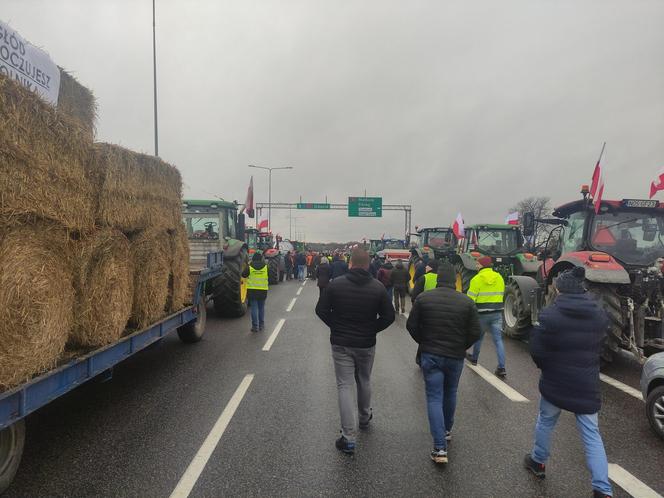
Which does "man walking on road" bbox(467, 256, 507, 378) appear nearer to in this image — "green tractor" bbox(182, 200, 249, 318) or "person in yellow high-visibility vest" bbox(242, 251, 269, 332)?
"person in yellow high-visibility vest" bbox(242, 251, 269, 332)

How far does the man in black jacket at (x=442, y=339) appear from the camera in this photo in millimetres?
3572

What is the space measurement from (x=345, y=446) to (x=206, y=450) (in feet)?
3.98

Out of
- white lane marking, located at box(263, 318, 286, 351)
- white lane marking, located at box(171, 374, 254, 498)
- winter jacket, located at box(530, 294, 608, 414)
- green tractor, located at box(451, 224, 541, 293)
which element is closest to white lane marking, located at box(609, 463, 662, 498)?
winter jacket, located at box(530, 294, 608, 414)

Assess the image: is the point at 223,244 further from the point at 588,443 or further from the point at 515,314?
the point at 588,443

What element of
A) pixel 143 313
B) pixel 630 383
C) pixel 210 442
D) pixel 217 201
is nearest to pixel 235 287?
pixel 217 201

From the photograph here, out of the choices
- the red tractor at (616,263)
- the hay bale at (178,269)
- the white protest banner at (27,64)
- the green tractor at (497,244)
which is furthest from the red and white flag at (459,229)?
the white protest banner at (27,64)

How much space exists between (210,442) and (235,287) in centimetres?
616

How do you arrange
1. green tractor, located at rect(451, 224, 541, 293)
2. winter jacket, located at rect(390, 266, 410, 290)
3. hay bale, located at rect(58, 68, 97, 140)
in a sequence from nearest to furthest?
1. hay bale, located at rect(58, 68, 97, 140)
2. winter jacket, located at rect(390, 266, 410, 290)
3. green tractor, located at rect(451, 224, 541, 293)

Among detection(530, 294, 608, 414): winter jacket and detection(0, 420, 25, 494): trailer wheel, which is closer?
detection(0, 420, 25, 494): trailer wheel

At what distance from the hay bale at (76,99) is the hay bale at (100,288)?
1.69 m

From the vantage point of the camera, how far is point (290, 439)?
3.83 m

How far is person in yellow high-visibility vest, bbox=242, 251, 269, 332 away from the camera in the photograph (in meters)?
8.73

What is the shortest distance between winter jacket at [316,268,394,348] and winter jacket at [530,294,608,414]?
1.39m

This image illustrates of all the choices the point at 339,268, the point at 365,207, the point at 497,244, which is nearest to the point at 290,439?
the point at 339,268
